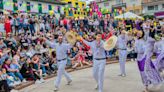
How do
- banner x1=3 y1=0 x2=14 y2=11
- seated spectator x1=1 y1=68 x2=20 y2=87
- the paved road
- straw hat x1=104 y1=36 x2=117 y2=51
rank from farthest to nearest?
1. banner x1=3 y1=0 x2=14 y2=11
2. seated spectator x1=1 y1=68 x2=20 y2=87
3. the paved road
4. straw hat x1=104 y1=36 x2=117 y2=51

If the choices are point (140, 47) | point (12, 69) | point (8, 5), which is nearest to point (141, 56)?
point (140, 47)

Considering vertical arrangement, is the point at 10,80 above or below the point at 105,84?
above

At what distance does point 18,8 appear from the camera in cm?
2367

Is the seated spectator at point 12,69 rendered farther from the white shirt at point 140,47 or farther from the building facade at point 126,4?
the building facade at point 126,4

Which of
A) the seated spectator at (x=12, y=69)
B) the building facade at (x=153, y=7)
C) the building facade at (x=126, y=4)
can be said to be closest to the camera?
the seated spectator at (x=12, y=69)

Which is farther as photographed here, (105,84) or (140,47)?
(105,84)

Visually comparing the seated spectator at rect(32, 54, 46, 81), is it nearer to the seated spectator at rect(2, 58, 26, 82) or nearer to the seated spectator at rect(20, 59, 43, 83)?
the seated spectator at rect(20, 59, 43, 83)

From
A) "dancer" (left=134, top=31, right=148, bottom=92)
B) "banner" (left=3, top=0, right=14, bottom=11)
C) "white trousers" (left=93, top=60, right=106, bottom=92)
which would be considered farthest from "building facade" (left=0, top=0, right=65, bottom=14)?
"dancer" (left=134, top=31, right=148, bottom=92)

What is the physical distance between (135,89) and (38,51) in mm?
6311

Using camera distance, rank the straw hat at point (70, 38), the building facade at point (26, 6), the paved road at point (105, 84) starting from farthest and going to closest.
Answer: the building facade at point (26, 6) < the straw hat at point (70, 38) < the paved road at point (105, 84)

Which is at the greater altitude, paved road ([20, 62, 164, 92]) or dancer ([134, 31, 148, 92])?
dancer ([134, 31, 148, 92])

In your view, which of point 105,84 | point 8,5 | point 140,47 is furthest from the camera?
point 8,5

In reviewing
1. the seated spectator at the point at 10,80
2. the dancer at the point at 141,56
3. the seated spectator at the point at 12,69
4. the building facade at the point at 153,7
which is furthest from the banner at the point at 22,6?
the building facade at the point at 153,7

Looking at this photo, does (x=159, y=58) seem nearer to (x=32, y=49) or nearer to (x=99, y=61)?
(x=99, y=61)
